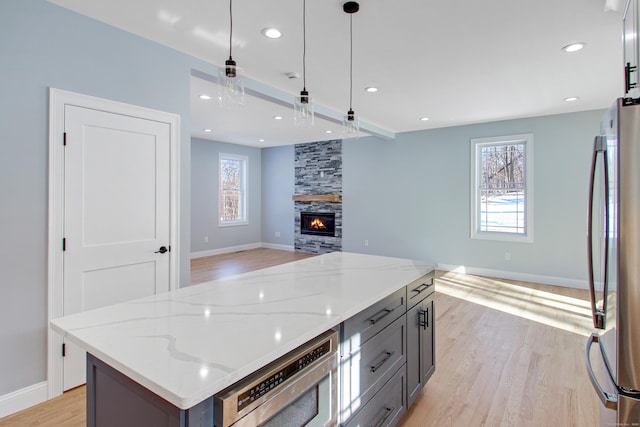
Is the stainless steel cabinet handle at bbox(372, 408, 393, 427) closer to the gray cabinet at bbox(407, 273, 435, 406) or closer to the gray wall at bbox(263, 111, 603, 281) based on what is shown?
the gray cabinet at bbox(407, 273, 435, 406)

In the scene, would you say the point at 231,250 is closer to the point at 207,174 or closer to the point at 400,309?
the point at 207,174

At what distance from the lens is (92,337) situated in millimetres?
1147

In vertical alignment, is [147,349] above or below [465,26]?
below

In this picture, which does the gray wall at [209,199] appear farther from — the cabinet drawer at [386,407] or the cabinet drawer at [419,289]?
the cabinet drawer at [386,407]

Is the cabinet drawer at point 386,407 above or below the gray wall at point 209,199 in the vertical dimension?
below

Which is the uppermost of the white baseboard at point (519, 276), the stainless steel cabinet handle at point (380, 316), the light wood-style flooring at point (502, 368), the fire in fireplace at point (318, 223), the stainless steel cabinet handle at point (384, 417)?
the fire in fireplace at point (318, 223)

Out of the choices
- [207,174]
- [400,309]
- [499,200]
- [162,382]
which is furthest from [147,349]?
[207,174]

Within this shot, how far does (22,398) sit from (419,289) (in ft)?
8.70

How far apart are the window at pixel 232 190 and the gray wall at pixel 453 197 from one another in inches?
107

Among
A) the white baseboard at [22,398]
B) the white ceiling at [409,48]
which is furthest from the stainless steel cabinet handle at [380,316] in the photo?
the white baseboard at [22,398]

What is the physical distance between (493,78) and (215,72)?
2.91m

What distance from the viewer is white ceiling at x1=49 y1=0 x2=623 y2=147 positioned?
2352 millimetres

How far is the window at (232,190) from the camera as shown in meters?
8.09

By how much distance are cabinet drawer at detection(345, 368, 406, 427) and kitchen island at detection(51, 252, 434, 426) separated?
51cm
